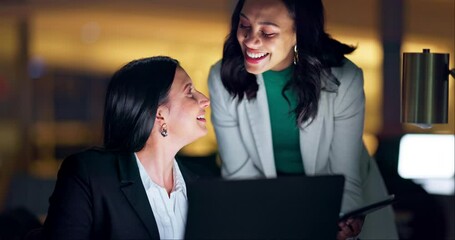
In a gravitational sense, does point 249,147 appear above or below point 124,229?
above

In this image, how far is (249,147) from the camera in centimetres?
302

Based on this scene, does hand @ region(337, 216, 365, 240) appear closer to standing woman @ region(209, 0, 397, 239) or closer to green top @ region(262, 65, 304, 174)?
standing woman @ region(209, 0, 397, 239)

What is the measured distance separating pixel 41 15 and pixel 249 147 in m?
0.79

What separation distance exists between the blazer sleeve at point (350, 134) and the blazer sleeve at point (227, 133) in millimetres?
282

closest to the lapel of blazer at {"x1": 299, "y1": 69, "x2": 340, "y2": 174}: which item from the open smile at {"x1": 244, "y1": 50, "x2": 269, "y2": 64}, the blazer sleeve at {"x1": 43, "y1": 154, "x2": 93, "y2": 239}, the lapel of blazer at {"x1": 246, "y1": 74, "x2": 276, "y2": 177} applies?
the lapel of blazer at {"x1": 246, "y1": 74, "x2": 276, "y2": 177}

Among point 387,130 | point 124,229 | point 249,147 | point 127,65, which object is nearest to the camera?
point 124,229

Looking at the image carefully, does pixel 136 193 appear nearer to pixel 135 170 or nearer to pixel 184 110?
pixel 135 170

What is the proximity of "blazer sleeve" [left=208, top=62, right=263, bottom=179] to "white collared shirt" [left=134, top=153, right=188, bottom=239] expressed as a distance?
1.18 feet

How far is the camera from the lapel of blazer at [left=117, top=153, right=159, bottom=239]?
8.55 feet

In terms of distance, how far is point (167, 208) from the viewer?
2.66 metres

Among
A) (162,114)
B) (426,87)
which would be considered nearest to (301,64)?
(426,87)

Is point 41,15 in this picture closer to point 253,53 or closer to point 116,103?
point 116,103

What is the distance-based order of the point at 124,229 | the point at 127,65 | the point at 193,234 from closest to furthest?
the point at 193,234, the point at 124,229, the point at 127,65

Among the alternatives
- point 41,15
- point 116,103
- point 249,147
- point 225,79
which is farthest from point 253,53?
point 41,15
